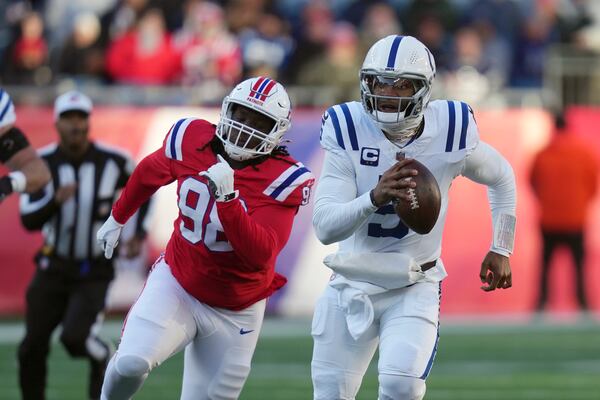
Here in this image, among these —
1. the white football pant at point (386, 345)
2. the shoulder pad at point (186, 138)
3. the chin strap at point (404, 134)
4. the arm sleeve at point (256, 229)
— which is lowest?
the white football pant at point (386, 345)

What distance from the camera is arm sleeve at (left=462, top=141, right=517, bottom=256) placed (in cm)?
484

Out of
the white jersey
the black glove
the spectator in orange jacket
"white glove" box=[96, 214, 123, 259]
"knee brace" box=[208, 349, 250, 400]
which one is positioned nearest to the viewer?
the white jersey

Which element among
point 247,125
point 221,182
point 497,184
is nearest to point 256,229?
point 221,182

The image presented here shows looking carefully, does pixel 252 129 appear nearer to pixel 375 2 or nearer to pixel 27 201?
pixel 27 201

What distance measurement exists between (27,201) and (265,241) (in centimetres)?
224

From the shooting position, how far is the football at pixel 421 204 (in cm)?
437

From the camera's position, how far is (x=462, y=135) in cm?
473

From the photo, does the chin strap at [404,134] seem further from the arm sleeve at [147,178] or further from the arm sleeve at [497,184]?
the arm sleeve at [147,178]

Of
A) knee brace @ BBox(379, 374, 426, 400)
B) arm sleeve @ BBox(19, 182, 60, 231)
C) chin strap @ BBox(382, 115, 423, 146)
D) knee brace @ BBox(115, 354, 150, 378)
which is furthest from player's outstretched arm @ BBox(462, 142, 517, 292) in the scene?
arm sleeve @ BBox(19, 182, 60, 231)

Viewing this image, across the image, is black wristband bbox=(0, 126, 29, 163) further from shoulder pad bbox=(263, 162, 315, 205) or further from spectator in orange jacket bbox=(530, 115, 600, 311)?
spectator in orange jacket bbox=(530, 115, 600, 311)

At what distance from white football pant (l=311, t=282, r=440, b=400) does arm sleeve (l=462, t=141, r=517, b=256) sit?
353 millimetres

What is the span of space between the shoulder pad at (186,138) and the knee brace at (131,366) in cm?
78

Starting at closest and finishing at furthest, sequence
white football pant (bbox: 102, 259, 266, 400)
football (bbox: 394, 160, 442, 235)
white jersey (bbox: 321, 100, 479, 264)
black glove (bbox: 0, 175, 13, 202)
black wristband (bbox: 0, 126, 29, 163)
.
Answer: football (bbox: 394, 160, 442, 235) → white jersey (bbox: 321, 100, 479, 264) → white football pant (bbox: 102, 259, 266, 400) → black glove (bbox: 0, 175, 13, 202) → black wristband (bbox: 0, 126, 29, 163)

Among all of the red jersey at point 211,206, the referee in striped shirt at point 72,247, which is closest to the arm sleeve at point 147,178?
the red jersey at point 211,206
